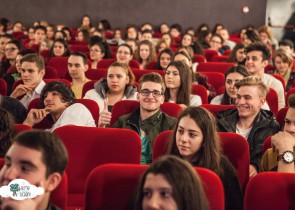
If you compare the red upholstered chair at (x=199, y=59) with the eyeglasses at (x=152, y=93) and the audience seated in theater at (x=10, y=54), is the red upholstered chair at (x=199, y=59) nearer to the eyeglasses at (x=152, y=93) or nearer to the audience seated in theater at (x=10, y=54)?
the audience seated in theater at (x=10, y=54)

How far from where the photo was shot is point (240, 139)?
10.1 ft

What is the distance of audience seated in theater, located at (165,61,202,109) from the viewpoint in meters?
4.77

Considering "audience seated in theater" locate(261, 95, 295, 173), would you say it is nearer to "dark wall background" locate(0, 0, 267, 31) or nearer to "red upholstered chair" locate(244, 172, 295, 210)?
"red upholstered chair" locate(244, 172, 295, 210)

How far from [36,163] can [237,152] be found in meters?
1.41

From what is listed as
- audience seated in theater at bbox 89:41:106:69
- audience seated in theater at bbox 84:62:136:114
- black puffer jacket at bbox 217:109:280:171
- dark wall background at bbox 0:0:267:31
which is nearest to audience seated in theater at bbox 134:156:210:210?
black puffer jacket at bbox 217:109:280:171

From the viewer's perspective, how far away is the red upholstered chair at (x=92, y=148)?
3.12m

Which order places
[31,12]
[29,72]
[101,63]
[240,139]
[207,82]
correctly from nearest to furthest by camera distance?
1. [240,139]
2. [29,72]
3. [207,82]
4. [101,63]
5. [31,12]

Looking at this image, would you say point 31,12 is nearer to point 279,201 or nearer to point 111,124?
point 111,124

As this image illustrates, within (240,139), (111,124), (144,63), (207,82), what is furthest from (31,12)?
(240,139)

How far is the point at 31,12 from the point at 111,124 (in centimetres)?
911

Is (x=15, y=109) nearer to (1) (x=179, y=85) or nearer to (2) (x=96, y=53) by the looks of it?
(1) (x=179, y=85)

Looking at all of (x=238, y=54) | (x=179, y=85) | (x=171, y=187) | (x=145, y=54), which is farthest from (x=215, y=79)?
(x=171, y=187)

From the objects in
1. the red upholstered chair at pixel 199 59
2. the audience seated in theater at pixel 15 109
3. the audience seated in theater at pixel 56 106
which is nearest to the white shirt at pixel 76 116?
the audience seated in theater at pixel 56 106

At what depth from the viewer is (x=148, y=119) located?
3840 mm
